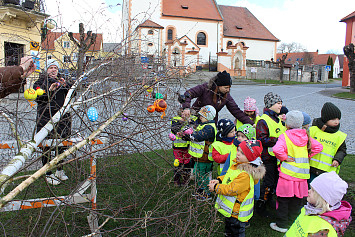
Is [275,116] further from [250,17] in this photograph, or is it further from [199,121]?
[250,17]

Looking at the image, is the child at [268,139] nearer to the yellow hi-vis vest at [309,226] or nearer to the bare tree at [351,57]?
the yellow hi-vis vest at [309,226]

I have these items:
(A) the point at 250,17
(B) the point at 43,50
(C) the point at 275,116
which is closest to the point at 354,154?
(C) the point at 275,116

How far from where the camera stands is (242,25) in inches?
1886

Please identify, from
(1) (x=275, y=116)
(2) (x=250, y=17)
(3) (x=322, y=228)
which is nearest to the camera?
(3) (x=322, y=228)

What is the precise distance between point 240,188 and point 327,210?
86 cm

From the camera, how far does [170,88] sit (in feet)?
9.23

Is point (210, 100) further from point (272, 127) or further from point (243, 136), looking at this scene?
point (243, 136)

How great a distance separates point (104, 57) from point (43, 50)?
0.58 m

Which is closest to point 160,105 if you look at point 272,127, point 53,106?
point 53,106

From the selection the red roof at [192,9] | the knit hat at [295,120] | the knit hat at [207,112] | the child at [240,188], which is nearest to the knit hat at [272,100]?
the knit hat at [295,120]

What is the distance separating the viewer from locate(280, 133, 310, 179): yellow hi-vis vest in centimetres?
332

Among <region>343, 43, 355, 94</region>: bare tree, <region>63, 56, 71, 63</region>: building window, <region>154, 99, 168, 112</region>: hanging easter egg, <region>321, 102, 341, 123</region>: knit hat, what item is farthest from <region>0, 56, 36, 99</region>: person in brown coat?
<region>343, 43, 355, 94</region>: bare tree

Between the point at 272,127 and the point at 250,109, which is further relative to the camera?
the point at 250,109

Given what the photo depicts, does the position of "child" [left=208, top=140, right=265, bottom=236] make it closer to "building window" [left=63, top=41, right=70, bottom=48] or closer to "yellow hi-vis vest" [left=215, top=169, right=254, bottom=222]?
"yellow hi-vis vest" [left=215, top=169, right=254, bottom=222]
